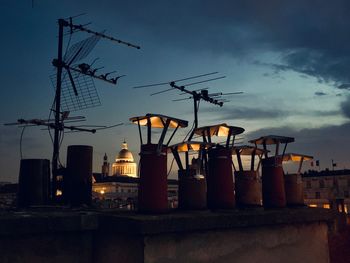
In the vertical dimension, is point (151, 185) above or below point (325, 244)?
above

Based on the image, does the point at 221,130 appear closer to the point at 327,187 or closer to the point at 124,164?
the point at 327,187

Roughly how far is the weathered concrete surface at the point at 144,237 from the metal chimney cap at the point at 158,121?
6.35 feet

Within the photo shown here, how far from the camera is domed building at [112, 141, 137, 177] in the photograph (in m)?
120

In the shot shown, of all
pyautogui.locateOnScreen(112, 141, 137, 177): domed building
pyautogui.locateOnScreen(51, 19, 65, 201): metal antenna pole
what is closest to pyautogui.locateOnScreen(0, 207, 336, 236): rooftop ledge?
pyautogui.locateOnScreen(51, 19, 65, 201): metal antenna pole

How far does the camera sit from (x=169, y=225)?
5.54m

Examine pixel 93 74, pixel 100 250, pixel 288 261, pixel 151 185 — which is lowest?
pixel 288 261

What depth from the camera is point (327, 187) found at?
58.5 metres

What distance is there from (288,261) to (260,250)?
0.90 m

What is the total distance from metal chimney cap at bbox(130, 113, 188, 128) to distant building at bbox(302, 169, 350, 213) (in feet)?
173

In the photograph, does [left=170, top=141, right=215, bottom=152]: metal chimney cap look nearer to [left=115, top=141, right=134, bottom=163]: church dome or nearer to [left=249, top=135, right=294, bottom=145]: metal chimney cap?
[left=249, top=135, right=294, bottom=145]: metal chimney cap

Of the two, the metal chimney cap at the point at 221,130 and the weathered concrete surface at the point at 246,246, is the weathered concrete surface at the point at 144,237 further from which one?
the metal chimney cap at the point at 221,130

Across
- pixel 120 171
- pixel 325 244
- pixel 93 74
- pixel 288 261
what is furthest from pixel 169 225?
pixel 120 171

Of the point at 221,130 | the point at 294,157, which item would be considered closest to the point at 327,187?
the point at 294,157

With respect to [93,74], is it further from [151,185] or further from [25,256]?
[25,256]
